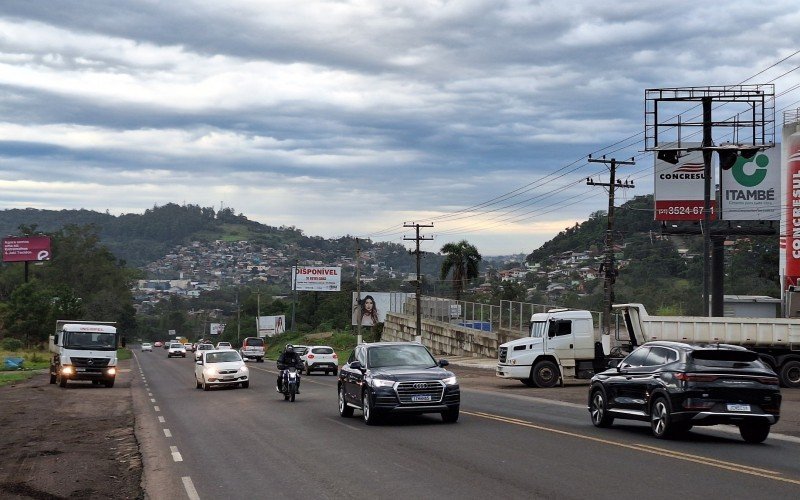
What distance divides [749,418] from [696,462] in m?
3.34

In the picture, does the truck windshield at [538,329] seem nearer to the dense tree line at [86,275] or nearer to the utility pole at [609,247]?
the utility pole at [609,247]

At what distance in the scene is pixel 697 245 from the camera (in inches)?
4328

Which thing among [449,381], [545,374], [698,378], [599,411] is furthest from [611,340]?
[698,378]

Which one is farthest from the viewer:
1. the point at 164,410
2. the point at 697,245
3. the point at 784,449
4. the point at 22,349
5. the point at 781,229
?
the point at 697,245

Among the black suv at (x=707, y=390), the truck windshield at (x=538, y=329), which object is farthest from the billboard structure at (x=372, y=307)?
the black suv at (x=707, y=390)

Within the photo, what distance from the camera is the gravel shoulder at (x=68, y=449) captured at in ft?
43.5

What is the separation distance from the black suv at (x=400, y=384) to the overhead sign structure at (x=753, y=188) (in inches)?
1704

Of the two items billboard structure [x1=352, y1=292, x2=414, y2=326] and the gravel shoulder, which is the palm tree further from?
the gravel shoulder

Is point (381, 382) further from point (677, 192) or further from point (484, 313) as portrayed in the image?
point (484, 313)

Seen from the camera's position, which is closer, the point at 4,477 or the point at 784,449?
the point at 4,477

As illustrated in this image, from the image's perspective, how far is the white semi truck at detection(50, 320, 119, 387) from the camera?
40750 mm

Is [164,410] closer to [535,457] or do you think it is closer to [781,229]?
[535,457]

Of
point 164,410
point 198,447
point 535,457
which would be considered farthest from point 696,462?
point 164,410

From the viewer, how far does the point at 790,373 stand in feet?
117
